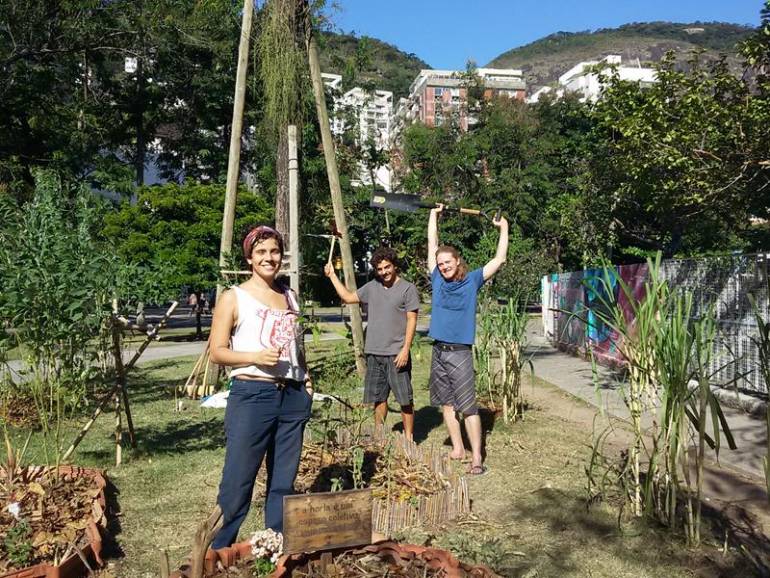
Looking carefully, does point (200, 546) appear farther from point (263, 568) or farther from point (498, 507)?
point (498, 507)

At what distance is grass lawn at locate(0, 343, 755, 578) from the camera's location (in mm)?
3284

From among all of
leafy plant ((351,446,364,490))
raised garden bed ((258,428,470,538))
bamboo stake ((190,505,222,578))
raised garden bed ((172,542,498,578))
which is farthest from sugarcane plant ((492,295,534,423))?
bamboo stake ((190,505,222,578))

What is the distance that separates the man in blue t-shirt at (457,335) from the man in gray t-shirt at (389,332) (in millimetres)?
369

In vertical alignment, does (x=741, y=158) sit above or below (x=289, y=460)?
above

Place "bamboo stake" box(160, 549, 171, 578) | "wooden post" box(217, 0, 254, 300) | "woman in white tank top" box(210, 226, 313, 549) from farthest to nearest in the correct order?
"wooden post" box(217, 0, 254, 300) → "woman in white tank top" box(210, 226, 313, 549) → "bamboo stake" box(160, 549, 171, 578)

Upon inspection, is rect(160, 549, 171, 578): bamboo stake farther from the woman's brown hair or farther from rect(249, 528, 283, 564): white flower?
the woman's brown hair

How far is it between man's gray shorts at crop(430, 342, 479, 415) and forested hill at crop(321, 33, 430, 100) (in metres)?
6.51

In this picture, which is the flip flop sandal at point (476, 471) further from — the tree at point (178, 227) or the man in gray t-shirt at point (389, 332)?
the tree at point (178, 227)

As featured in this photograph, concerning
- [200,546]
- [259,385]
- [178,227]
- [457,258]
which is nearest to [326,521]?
[200,546]

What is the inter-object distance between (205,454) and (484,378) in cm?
307

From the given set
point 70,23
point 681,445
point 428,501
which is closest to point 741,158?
point 681,445

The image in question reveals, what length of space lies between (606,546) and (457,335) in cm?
185

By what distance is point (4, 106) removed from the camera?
20.6 m

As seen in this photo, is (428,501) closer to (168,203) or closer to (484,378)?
(484,378)
